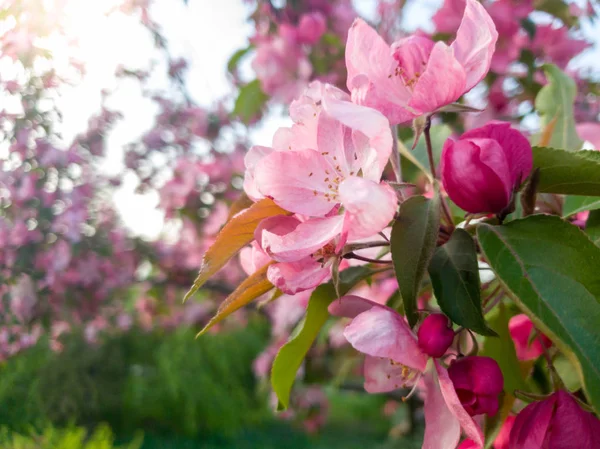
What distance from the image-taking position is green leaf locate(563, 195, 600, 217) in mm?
424

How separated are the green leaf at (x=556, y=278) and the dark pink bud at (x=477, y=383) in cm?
7

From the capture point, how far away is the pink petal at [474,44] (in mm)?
362

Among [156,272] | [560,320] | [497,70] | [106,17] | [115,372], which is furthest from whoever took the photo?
[115,372]

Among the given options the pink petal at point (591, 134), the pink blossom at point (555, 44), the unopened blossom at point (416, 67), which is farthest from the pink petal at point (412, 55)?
the pink blossom at point (555, 44)

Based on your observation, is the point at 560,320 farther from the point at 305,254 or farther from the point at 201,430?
the point at 201,430

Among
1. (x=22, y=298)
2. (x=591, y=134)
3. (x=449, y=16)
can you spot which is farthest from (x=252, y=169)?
(x=22, y=298)

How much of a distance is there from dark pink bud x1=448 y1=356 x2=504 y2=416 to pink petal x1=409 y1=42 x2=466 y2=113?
188 mm

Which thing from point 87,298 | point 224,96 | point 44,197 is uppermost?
point 224,96

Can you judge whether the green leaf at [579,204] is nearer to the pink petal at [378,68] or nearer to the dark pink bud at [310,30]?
the pink petal at [378,68]

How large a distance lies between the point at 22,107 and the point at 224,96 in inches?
32.6

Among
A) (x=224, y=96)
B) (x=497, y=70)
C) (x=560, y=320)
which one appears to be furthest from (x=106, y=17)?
(x=560, y=320)

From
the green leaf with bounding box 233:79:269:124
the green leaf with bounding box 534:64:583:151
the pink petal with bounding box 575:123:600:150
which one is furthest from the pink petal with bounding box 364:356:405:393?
the green leaf with bounding box 233:79:269:124

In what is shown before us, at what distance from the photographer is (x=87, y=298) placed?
2.02 meters

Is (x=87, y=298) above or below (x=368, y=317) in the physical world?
below
